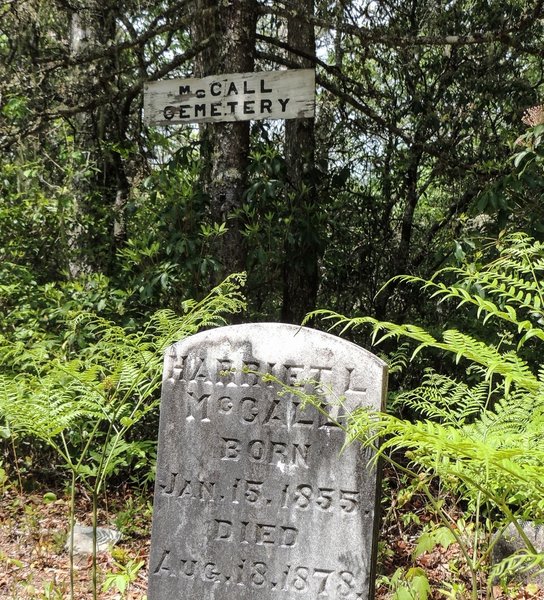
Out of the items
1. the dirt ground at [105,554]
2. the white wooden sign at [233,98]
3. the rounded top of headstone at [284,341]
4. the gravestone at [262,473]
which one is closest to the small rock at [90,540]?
the dirt ground at [105,554]

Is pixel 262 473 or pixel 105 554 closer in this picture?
pixel 262 473

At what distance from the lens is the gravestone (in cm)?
278

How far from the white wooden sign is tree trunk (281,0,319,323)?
0.72 metres

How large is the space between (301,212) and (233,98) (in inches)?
40.7

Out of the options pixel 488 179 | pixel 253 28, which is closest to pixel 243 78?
pixel 253 28

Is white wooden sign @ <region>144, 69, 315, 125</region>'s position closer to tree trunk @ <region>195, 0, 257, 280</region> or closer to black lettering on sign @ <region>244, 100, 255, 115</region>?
black lettering on sign @ <region>244, 100, 255, 115</region>

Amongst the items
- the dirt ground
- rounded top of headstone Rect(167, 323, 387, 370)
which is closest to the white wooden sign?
rounded top of headstone Rect(167, 323, 387, 370)

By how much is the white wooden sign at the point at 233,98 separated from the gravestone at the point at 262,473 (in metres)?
1.56

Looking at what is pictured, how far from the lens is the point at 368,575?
109 inches

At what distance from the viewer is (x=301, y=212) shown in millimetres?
4867

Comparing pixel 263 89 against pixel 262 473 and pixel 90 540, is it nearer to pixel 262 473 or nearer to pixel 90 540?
pixel 262 473

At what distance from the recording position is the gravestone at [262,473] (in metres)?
2.78

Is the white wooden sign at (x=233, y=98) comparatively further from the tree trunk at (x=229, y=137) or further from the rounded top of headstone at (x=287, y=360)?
the rounded top of headstone at (x=287, y=360)

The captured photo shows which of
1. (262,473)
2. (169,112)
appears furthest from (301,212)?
(262,473)
